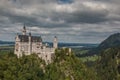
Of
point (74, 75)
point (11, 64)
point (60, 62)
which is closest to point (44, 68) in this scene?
point (60, 62)

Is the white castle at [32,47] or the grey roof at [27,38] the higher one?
the grey roof at [27,38]

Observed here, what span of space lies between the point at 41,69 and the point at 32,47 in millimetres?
40915

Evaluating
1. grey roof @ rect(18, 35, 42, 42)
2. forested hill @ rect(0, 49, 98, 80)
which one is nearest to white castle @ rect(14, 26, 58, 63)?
grey roof @ rect(18, 35, 42, 42)

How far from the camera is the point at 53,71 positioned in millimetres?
144375

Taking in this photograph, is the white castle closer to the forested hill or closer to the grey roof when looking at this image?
the grey roof

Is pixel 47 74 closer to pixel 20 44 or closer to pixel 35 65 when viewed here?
pixel 35 65

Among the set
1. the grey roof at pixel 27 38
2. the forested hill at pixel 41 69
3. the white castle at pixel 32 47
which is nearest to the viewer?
the forested hill at pixel 41 69

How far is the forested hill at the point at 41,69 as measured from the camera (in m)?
125

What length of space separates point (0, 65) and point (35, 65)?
2642cm

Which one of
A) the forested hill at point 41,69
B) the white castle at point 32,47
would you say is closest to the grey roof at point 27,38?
the white castle at point 32,47

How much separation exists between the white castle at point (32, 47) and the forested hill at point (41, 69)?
58.2 feet

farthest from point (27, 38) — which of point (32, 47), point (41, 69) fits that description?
point (41, 69)

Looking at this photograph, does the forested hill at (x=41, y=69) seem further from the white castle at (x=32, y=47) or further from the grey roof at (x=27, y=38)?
the grey roof at (x=27, y=38)

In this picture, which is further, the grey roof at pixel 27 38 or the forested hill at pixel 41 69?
the grey roof at pixel 27 38
